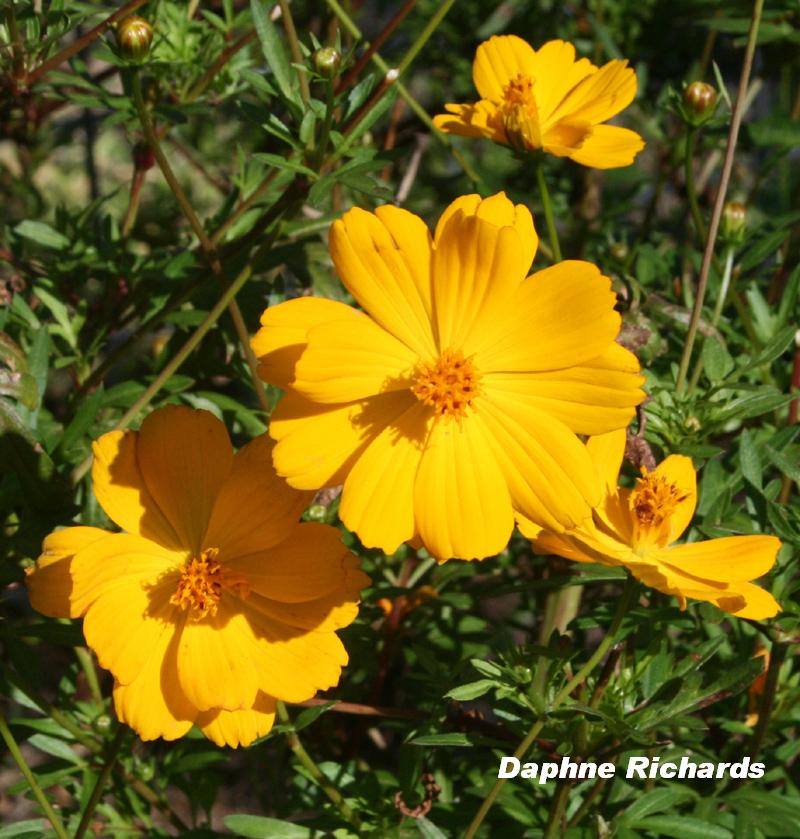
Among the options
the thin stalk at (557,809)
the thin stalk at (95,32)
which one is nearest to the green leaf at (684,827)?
the thin stalk at (557,809)

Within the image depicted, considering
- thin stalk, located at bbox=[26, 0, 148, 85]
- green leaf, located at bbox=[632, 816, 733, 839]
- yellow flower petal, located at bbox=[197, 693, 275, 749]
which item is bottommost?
green leaf, located at bbox=[632, 816, 733, 839]

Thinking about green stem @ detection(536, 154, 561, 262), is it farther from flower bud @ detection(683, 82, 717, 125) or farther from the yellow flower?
flower bud @ detection(683, 82, 717, 125)

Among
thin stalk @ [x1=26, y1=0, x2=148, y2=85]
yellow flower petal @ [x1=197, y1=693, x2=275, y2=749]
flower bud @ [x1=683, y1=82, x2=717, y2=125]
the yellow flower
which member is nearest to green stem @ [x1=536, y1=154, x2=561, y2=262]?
the yellow flower

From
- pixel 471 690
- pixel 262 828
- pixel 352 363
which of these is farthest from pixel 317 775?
pixel 352 363

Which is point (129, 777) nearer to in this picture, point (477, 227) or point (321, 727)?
point (321, 727)

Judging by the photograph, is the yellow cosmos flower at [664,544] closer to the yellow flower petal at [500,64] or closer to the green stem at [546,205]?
the green stem at [546,205]

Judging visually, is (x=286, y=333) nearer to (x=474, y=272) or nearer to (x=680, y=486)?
(x=474, y=272)
